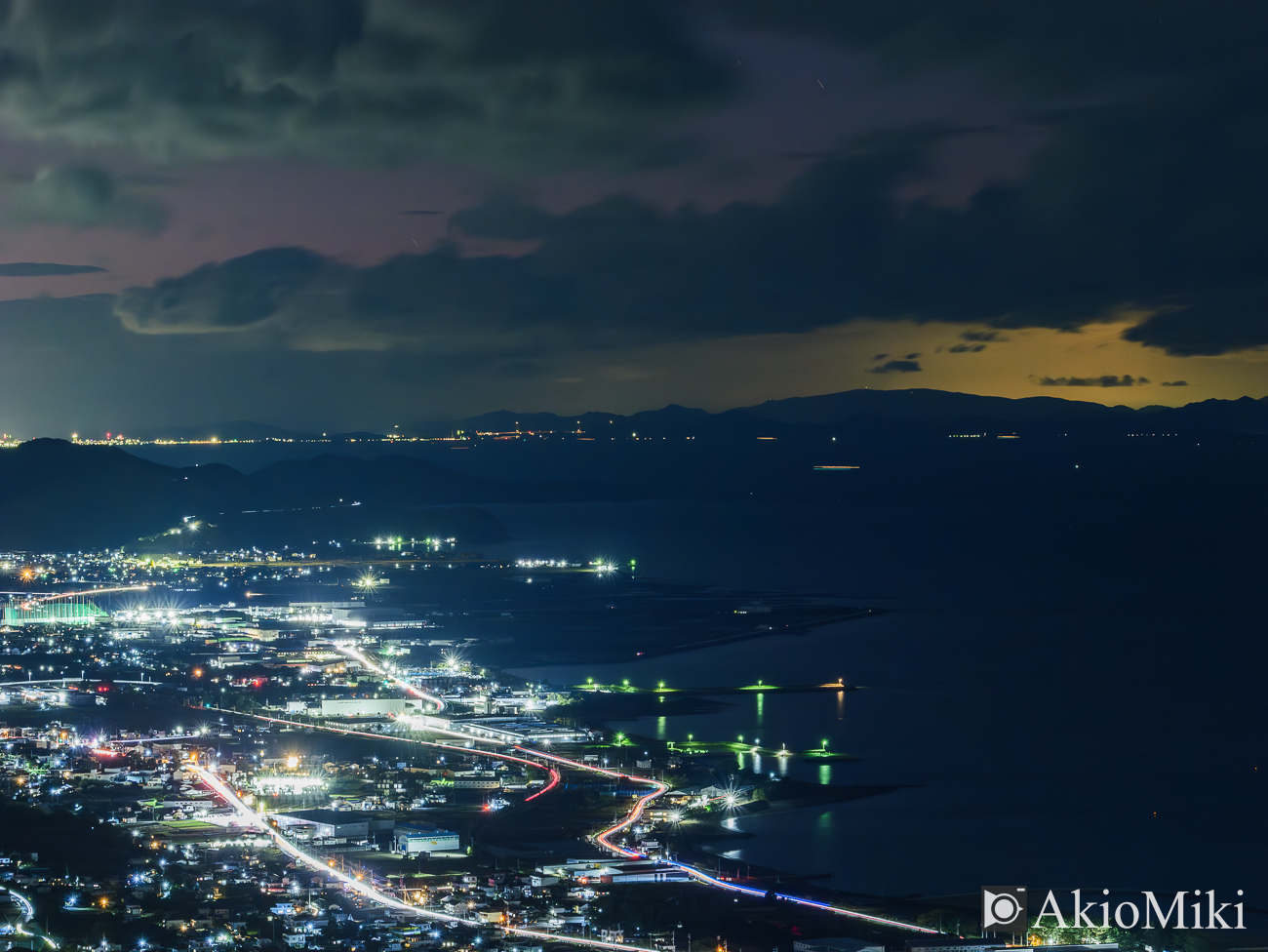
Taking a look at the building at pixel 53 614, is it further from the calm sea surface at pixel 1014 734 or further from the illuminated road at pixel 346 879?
the illuminated road at pixel 346 879

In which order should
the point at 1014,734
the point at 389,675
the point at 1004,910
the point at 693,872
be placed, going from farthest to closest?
the point at 389,675 → the point at 1014,734 → the point at 693,872 → the point at 1004,910

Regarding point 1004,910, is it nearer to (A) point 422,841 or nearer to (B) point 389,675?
(A) point 422,841

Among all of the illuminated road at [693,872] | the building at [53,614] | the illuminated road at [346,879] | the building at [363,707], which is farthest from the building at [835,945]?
the building at [53,614]

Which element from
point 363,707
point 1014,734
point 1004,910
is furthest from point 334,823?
point 1014,734

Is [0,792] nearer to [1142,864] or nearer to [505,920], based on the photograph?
[505,920]

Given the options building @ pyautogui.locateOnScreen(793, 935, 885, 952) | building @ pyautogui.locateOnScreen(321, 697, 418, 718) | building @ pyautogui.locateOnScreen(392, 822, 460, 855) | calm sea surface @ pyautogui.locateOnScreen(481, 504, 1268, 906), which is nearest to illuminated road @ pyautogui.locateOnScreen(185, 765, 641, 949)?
building @ pyautogui.locateOnScreen(392, 822, 460, 855)

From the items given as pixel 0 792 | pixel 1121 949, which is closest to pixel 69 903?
pixel 0 792
